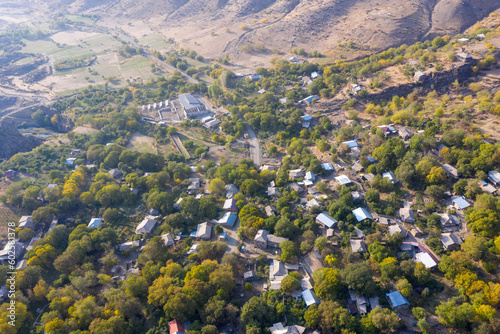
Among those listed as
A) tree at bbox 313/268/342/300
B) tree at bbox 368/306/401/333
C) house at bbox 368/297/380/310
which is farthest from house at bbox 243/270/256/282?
tree at bbox 368/306/401/333

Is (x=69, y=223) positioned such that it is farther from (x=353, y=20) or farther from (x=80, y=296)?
(x=353, y=20)

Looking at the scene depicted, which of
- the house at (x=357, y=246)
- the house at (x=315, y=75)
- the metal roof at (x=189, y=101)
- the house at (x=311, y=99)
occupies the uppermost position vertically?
the house at (x=315, y=75)

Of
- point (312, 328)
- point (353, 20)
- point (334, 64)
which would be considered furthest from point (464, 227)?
point (353, 20)

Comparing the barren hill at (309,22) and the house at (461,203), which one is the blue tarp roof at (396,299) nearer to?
the house at (461,203)

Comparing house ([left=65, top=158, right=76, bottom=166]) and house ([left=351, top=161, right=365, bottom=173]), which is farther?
house ([left=65, top=158, right=76, bottom=166])

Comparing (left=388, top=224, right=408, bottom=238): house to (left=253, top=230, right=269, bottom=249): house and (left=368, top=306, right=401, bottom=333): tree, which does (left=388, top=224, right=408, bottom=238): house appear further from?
(left=253, top=230, right=269, bottom=249): house

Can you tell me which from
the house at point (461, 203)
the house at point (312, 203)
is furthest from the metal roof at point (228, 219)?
the house at point (461, 203)
